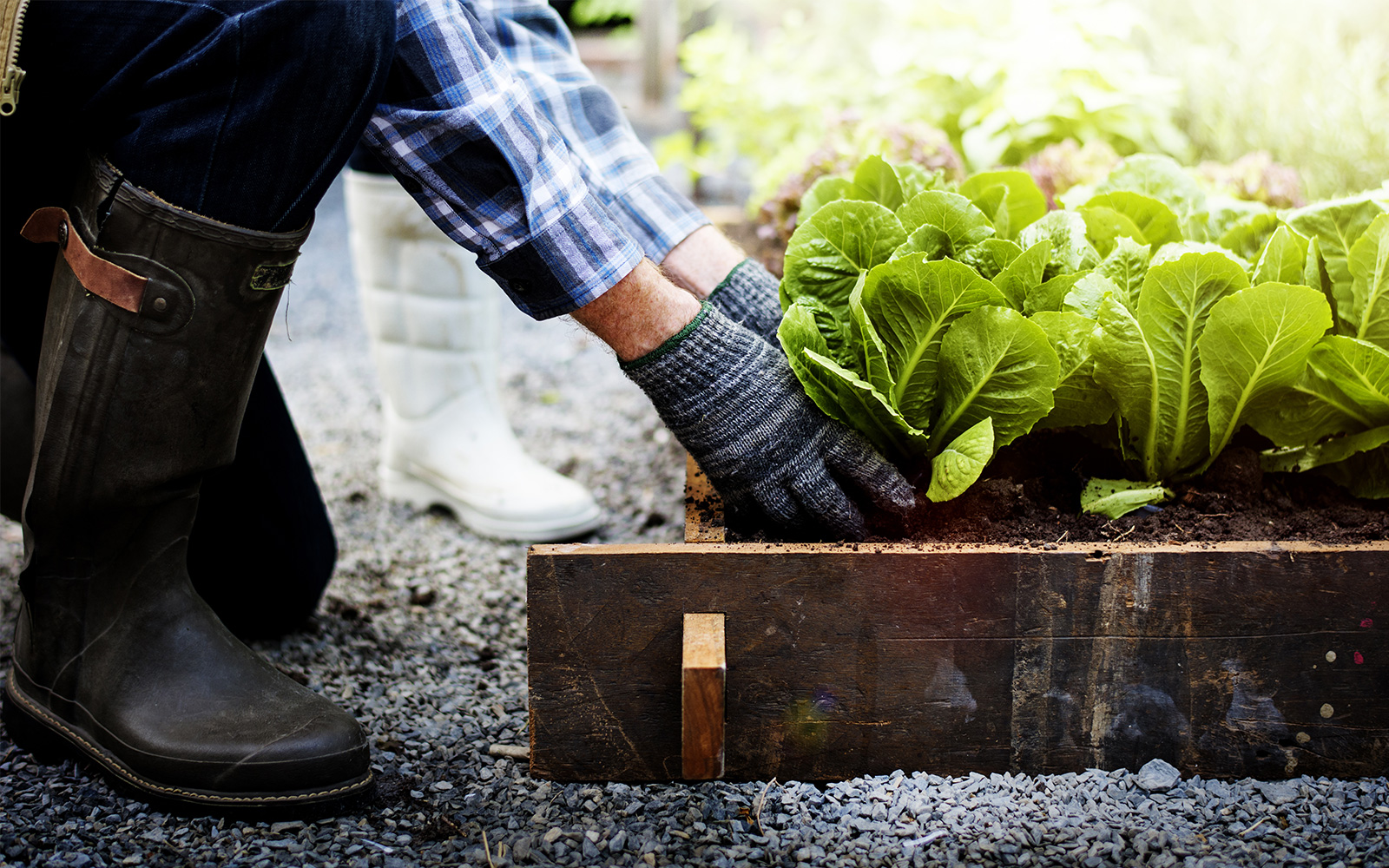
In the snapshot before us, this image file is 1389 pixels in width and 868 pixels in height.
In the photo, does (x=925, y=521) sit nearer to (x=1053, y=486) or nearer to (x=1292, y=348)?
(x=1053, y=486)

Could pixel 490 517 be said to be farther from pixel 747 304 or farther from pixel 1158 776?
pixel 1158 776

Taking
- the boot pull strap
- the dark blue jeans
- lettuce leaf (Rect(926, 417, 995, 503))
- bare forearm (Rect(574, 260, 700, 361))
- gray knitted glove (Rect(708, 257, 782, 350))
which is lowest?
lettuce leaf (Rect(926, 417, 995, 503))

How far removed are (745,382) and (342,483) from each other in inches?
59.0

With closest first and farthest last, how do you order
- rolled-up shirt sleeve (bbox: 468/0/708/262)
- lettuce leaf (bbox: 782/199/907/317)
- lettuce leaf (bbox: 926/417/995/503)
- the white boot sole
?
lettuce leaf (bbox: 926/417/995/503), lettuce leaf (bbox: 782/199/907/317), rolled-up shirt sleeve (bbox: 468/0/708/262), the white boot sole

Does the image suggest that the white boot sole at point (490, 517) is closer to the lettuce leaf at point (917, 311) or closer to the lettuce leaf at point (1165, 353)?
the lettuce leaf at point (917, 311)

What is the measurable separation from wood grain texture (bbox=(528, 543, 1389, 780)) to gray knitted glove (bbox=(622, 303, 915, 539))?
0.10 m

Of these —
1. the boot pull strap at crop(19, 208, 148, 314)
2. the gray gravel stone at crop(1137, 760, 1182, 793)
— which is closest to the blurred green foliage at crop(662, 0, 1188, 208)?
the gray gravel stone at crop(1137, 760, 1182, 793)

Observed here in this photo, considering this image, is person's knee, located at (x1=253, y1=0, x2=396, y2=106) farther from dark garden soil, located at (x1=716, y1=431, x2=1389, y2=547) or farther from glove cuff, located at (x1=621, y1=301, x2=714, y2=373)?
dark garden soil, located at (x1=716, y1=431, x2=1389, y2=547)

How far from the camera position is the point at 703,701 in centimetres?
98

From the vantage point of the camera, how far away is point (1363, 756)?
1103mm

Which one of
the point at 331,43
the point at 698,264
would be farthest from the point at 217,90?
the point at 698,264

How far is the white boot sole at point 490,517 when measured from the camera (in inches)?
78.2

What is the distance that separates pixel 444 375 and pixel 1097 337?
1.36 m

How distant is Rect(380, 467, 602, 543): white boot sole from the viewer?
1.99 m
